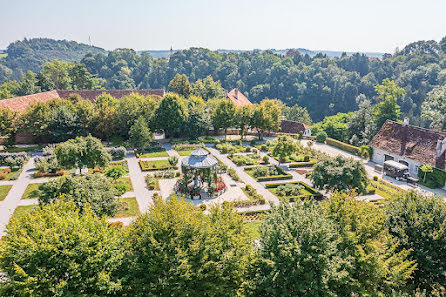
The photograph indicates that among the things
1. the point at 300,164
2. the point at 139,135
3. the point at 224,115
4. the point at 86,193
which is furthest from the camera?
the point at 224,115

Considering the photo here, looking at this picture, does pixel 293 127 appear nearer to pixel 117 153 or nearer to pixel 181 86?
pixel 181 86

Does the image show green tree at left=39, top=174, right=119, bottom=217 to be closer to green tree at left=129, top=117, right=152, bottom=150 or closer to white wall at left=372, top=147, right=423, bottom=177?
green tree at left=129, top=117, right=152, bottom=150

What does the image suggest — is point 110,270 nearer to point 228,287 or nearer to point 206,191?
point 228,287

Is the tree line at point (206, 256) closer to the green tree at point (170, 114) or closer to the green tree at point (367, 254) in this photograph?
the green tree at point (367, 254)

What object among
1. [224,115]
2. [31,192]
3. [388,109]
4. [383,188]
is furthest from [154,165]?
[388,109]

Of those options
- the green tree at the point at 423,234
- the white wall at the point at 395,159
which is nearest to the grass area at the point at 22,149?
the green tree at the point at 423,234
